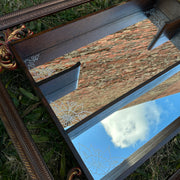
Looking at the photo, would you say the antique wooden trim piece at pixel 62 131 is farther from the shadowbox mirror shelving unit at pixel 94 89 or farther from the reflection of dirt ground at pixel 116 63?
the reflection of dirt ground at pixel 116 63

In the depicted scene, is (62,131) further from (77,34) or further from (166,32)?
(166,32)

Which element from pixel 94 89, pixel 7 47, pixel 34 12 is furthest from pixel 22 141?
pixel 94 89

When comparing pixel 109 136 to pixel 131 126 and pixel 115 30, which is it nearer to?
pixel 131 126

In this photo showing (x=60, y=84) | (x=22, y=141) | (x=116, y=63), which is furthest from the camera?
(x=116, y=63)

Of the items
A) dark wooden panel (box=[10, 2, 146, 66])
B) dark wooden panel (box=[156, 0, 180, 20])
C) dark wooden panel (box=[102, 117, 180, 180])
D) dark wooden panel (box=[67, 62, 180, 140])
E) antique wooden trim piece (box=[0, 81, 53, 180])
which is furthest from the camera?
dark wooden panel (box=[156, 0, 180, 20])

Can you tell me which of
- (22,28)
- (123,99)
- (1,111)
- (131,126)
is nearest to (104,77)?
(123,99)

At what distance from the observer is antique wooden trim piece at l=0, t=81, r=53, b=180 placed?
1.78 ft

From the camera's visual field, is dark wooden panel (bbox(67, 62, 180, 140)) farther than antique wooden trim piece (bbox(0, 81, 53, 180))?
Yes

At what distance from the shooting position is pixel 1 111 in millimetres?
618

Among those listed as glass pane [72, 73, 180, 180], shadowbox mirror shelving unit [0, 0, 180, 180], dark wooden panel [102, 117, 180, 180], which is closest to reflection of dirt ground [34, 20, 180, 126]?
shadowbox mirror shelving unit [0, 0, 180, 180]

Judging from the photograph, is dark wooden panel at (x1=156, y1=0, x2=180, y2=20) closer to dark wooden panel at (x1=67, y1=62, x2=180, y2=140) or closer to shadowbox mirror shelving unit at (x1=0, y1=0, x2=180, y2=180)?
shadowbox mirror shelving unit at (x1=0, y1=0, x2=180, y2=180)

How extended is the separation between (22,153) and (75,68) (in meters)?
0.59

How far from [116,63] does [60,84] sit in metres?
0.44

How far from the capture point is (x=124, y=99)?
1.14m
